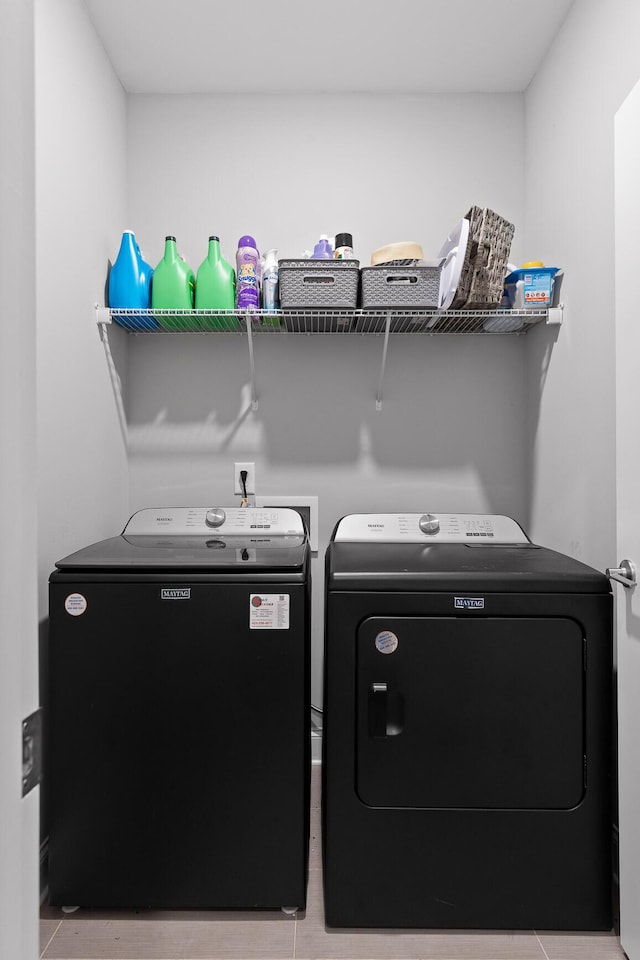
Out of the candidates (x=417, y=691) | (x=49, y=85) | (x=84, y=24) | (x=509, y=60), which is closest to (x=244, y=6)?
(x=84, y=24)

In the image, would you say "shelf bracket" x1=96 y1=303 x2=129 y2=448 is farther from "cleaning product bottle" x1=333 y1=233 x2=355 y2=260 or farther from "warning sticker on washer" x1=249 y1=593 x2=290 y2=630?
"warning sticker on washer" x1=249 y1=593 x2=290 y2=630

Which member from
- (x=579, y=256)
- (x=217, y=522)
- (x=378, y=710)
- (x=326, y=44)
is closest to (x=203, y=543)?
(x=217, y=522)

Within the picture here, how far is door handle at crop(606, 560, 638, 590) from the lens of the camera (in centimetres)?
139

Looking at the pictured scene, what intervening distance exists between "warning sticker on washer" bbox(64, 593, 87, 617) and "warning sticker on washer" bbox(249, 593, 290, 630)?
0.44 metres

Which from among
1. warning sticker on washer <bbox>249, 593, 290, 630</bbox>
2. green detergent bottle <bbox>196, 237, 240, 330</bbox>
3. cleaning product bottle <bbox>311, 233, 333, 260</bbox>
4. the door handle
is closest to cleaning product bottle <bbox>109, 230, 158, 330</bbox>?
green detergent bottle <bbox>196, 237, 240, 330</bbox>

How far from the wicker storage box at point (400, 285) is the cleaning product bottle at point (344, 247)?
0.42 feet

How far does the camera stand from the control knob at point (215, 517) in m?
2.11

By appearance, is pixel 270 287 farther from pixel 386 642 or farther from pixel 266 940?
pixel 266 940

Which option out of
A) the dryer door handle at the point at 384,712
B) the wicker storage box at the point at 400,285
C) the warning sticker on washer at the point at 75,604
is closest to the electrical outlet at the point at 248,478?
the wicker storage box at the point at 400,285

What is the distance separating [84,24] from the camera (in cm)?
193

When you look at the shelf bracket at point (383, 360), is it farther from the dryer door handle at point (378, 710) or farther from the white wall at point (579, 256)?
the dryer door handle at point (378, 710)

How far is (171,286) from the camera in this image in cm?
208

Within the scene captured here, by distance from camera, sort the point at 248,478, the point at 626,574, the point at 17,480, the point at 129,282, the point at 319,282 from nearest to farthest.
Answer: the point at 17,480
the point at 626,574
the point at 319,282
the point at 129,282
the point at 248,478

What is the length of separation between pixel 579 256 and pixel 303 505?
4.28 ft
